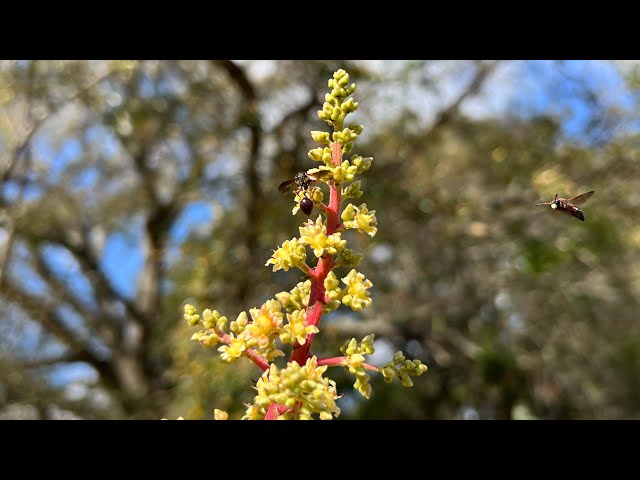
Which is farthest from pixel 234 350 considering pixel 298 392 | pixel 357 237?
pixel 357 237

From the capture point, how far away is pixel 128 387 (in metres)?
7.04

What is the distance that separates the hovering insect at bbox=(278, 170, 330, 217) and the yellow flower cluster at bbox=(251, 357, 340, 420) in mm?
281

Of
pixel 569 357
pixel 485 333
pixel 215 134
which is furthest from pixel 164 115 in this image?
pixel 569 357

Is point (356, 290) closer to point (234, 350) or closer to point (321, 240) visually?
point (321, 240)

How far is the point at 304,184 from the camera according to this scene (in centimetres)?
111

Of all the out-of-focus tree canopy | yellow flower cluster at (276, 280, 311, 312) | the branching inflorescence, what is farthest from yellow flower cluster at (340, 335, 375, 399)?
the out-of-focus tree canopy

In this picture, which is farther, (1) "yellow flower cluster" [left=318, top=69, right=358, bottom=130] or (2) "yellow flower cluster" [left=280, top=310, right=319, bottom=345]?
(1) "yellow flower cluster" [left=318, top=69, right=358, bottom=130]

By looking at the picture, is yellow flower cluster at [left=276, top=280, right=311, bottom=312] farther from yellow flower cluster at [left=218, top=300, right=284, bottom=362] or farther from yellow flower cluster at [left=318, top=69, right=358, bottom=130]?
yellow flower cluster at [left=318, top=69, right=358, bottom=130]

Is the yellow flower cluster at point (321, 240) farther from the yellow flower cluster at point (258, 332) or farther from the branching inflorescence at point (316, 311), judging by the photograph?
the yellow flower cluster at point (258, 332)

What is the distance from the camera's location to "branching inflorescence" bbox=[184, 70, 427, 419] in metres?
0.90

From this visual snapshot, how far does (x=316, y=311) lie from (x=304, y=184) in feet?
0.90

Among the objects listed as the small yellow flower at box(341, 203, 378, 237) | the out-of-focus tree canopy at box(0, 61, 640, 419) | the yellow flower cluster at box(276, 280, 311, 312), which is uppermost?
the out-of-focus tree canopy at box(0, 61, 640, 419)
